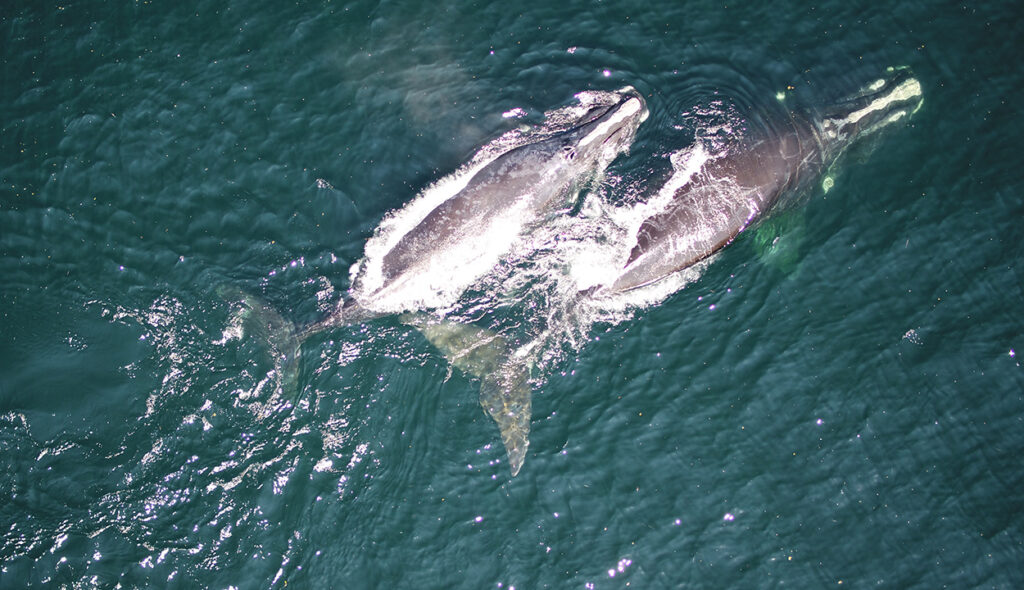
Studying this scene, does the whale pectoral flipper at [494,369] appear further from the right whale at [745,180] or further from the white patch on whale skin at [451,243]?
the right whale at [745,180]

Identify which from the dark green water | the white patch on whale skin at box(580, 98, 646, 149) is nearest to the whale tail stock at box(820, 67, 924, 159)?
the dark green water

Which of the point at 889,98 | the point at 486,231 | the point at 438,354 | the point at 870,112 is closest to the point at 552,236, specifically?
the point at 486,231

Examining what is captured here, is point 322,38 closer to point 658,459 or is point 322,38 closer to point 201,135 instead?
point 201,135

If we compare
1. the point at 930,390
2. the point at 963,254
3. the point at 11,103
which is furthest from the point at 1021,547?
the point at 11,103

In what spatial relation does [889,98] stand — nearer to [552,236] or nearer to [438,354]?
[552,236]

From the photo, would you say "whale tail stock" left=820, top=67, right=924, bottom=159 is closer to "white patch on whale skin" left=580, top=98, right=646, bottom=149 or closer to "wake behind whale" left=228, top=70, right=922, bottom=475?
"wake behind whale" left=228, top=70, right=922, bottom=475
